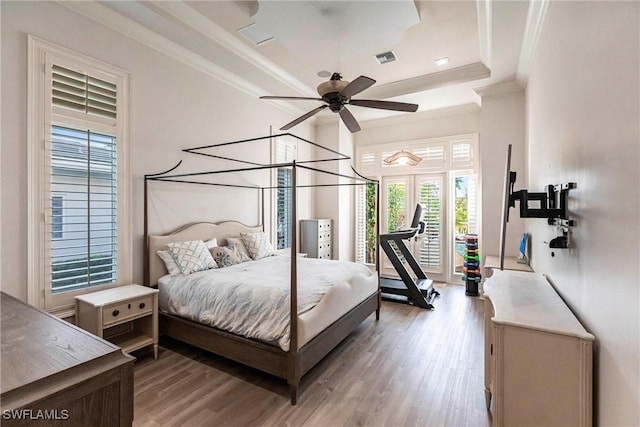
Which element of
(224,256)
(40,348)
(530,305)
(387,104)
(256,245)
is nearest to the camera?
(40,348)

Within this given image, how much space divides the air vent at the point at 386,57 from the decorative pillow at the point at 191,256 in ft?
10.6

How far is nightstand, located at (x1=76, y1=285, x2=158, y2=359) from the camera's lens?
240 cm

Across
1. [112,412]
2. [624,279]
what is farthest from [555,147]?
[112,412]

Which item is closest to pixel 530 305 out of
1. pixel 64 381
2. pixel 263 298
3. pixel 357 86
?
pixel 263 298

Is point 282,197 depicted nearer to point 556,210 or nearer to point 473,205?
point 473,205

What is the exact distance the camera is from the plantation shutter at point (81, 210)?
2537 mm

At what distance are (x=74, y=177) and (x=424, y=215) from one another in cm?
494

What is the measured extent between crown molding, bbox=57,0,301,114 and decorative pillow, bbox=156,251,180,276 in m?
2.29

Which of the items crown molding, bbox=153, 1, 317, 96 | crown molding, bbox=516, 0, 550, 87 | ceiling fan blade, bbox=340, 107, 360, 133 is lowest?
ceiling fan blade, bbox=340, 107, 360, 133

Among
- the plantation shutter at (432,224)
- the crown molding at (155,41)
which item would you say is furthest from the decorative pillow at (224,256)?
the plantation shutter at (432,224)

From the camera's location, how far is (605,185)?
1.27 m

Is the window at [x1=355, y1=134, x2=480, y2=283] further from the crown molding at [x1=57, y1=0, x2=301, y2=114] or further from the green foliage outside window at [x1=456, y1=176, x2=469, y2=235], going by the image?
the crown molding at [x1=57, y1=0, x2=301, y2=114]

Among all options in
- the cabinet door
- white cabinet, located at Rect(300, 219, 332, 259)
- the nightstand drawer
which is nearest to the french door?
white cabinet, located at Rect(300, 219, 332, 259)

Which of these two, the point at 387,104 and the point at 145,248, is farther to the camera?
the point at 145,248
